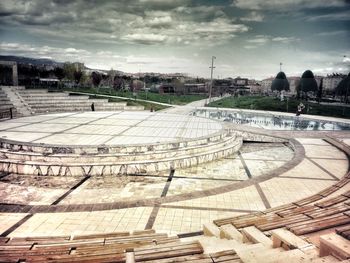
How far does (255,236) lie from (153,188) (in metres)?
5.18

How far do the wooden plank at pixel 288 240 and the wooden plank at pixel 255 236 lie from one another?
0.51ft

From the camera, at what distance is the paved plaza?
21.0ft

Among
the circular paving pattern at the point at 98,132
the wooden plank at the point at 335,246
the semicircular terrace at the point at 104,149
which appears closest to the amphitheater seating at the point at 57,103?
the circular paving pattern at the point at 98,132

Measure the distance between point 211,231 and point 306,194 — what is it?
4.73 m

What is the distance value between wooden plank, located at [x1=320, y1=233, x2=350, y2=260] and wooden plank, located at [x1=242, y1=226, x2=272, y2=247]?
83 centimetres

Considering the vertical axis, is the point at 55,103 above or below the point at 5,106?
above

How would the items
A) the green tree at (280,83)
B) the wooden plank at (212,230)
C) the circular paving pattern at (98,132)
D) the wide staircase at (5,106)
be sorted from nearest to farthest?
the wooden plank at (212,230) < the circular paving pattern at (98,132) < the wide staircase at (5,106) < the green tree at (280,83)

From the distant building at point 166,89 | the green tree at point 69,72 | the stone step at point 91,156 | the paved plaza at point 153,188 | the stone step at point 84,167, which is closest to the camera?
the paved plaza at point 153,188

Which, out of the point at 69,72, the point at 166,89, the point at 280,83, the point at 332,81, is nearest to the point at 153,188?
the point at 69,72

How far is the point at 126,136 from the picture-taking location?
42.0ft

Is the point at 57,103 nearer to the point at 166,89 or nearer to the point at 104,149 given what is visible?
the point at 104,149

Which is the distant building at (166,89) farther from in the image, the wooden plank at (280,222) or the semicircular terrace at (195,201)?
the wooden plank at (280,222)

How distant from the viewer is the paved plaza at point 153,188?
6414 millimetres

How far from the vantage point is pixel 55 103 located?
2517 centimetres
